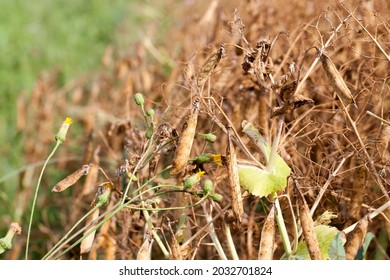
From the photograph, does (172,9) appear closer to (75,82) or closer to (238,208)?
(75,82)

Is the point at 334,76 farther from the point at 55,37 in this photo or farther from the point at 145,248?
the point at 55,37

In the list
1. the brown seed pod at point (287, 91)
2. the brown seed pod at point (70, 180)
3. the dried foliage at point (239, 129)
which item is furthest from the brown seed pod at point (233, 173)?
the brown seed pod at point (70, 180)

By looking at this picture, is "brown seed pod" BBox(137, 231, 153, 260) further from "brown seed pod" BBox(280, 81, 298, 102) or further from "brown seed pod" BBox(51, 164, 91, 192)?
"brown seed pod" BBox(280, 81, 298, 102)

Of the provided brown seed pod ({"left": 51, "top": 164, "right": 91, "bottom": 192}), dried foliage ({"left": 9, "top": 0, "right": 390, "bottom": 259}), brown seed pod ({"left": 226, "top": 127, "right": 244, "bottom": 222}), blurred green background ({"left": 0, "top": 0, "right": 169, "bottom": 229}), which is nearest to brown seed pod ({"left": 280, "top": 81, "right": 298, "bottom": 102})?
dried foliage ({"left": 9, "top": 0, "right": 390, "bottom": 259})

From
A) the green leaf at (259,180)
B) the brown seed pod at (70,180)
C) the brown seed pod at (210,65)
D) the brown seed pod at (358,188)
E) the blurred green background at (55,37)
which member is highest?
the brown seed pod at (210,65)

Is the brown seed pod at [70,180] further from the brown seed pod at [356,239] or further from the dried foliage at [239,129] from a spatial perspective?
the brown seed pod at [356,239]

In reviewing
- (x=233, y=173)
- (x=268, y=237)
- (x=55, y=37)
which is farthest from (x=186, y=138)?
(x=55, y=37)
